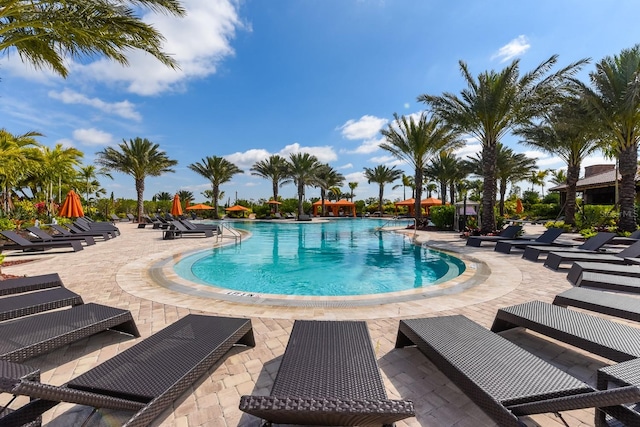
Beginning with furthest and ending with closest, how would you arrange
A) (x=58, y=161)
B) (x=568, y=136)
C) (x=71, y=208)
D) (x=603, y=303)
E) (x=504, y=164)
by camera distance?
(x=504, y=164), (x=58, y=161), (x=568, y=136), (x=71, y=208), (x=603, y=303)

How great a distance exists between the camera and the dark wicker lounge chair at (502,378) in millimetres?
1808

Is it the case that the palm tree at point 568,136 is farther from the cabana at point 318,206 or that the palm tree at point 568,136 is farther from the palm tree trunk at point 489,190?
the cabana at point 318,206

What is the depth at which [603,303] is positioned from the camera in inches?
151

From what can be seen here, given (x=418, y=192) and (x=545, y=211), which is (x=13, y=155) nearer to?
(x=418, y=192)

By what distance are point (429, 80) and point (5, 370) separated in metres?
17.7

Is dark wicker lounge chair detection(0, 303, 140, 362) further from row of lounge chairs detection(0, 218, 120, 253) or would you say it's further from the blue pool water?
row of lounge chairs detection(0, 218, 120, 253)

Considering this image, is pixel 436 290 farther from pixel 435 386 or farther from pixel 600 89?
pixel 600 89

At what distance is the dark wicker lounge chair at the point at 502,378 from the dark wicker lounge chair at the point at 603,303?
2111 millimetres

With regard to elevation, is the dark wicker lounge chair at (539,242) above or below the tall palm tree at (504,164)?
below

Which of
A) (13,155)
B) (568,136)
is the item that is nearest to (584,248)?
(568,136)

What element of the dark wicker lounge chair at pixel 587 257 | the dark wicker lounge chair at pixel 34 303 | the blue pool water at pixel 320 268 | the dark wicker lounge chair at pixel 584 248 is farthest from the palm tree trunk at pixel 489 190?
the dark wicker lounge chair at pixel 34 303

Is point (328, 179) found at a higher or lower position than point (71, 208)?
higher

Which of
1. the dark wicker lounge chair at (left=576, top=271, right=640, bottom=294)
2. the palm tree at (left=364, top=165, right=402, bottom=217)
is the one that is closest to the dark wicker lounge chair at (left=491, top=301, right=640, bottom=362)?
the dark wicker lounge chair at (left=576, top=271, right=640, bottom=294)

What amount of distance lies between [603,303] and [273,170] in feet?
119
